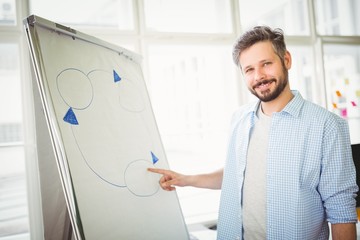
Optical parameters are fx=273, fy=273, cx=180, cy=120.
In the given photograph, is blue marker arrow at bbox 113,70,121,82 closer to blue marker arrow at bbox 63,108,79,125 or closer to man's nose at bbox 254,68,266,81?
blue marker arrow at bbox 63,108,79,125

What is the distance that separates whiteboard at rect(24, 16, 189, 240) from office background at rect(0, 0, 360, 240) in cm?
86

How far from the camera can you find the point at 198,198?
301 centimetres

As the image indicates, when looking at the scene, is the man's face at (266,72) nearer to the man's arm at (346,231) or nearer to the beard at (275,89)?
the beard at (275,89)

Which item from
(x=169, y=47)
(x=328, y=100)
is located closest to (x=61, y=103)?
(x=169, y=47)

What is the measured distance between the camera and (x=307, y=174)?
1.14 metres

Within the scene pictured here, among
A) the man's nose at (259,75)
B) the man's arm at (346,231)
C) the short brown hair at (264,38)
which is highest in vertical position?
the short brown hair at (264,38)

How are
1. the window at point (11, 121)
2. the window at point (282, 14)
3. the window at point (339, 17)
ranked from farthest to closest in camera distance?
the window at point (339, 17) < the window at point (282, 14) < the window at point (11, 121)

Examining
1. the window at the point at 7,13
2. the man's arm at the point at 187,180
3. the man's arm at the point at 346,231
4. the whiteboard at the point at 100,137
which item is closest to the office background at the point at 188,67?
the window at the point at 7,13

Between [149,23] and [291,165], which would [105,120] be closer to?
[291,165]

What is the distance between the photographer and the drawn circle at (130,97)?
143 cm

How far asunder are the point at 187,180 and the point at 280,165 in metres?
0.52

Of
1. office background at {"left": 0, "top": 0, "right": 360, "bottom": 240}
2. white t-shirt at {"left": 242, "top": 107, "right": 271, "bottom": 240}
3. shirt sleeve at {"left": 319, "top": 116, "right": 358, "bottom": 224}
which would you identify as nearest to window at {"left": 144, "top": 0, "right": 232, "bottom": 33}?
office background at {"left": 0, "top": 0, "right": 360, "bottom": 240}

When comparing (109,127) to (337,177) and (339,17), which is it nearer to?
(337,177)

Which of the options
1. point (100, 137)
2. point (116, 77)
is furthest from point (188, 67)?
point (100, 137)
